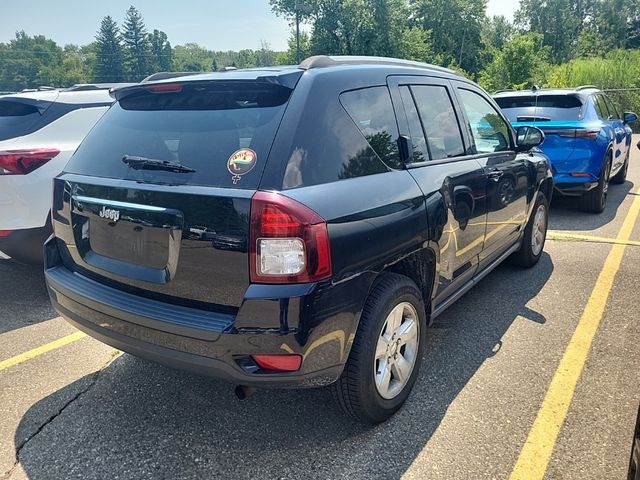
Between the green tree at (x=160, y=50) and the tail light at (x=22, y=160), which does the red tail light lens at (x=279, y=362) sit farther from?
the green tree at (x=160, y=50)

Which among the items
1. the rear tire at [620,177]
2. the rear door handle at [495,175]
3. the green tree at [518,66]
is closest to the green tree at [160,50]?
the green tree at [518,66]

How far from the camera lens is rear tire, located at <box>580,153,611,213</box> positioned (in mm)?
7227

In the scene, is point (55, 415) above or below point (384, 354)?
below

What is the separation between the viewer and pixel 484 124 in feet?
13.3

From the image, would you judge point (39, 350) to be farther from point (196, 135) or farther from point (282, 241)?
point (282, 241)

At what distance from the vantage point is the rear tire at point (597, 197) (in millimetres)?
7227

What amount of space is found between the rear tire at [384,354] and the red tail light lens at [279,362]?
35 centimetres

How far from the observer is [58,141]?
14.5 ft

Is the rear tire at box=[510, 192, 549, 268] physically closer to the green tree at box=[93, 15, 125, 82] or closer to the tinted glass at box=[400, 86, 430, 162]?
the tinted glass at box=[400, 86, 430, 162]

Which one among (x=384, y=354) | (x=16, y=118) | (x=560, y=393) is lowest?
(x=560, y=393)

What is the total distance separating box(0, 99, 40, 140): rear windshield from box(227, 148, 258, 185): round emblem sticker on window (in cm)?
295

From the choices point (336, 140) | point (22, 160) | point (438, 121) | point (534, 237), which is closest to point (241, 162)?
point (336, 140)

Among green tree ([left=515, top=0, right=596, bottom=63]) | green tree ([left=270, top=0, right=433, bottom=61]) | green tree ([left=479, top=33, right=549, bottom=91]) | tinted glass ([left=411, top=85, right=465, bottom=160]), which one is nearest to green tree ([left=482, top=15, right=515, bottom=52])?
green tree ([left=515, top=0, right=596, bottom=63])

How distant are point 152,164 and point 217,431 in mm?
1401
